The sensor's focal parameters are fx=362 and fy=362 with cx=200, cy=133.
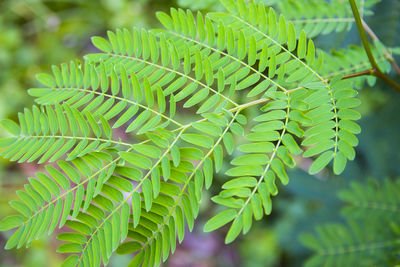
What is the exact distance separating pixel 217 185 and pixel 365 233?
1.30 metres

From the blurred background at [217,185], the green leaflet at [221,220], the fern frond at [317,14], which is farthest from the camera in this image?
the blurred background at [217,185]

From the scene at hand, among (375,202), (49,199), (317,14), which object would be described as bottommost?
(375,202)

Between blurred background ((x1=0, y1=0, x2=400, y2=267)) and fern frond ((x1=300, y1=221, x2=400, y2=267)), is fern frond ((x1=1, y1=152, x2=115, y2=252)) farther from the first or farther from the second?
fern frond ((x1=300, y1=221, x2=400, y2=267))

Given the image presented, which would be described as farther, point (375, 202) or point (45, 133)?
point (375, 202)

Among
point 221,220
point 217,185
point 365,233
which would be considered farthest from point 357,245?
point 217,185

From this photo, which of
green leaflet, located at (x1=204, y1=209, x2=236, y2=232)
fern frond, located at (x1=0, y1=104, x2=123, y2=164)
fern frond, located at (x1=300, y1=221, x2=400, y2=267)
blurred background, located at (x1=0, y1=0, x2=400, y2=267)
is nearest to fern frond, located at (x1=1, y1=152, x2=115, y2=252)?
fern frond, located at (x1=0, y1=104, x2=123, y2=164)

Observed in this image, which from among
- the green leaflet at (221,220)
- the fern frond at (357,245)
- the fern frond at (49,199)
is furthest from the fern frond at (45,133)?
the fern frond at (357,245)

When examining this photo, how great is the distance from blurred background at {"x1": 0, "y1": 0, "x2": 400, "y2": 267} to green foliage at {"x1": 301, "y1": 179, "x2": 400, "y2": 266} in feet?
1.69

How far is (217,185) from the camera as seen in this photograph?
2414 millimetres

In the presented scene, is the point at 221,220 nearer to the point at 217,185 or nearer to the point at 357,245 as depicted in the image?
the point at 357,245

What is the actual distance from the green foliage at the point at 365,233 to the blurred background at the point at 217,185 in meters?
0.51

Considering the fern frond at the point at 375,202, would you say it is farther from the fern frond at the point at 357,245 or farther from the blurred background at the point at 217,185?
the blurred background at the point at 217,185

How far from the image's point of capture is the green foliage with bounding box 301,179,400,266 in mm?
1127

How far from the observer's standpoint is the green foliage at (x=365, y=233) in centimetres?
113
